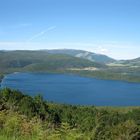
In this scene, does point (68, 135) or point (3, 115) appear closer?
point (68, 135)

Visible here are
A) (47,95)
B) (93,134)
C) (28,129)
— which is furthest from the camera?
(47,95)

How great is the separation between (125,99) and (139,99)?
7.59 m

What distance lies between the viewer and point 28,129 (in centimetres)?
579

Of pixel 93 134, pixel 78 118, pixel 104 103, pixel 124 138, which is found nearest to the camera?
pixel 93 134

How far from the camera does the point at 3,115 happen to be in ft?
21.5

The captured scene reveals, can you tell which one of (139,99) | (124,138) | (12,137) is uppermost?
(12,137)

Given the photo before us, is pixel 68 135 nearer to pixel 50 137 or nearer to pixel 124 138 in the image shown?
pixel 50 137

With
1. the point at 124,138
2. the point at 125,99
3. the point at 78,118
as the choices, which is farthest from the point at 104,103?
the point at 124,138

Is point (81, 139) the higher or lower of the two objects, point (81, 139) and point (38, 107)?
the higher

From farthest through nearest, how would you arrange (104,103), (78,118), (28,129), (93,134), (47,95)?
(47,95)
(104,103)
(78,118)
(93,134)
(28,129)

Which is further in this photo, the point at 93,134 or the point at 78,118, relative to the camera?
the point at 78,118

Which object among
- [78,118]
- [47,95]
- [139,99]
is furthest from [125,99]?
[78,118]

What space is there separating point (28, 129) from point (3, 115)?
3.17 ft

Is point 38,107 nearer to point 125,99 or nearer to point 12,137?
point 12,137
